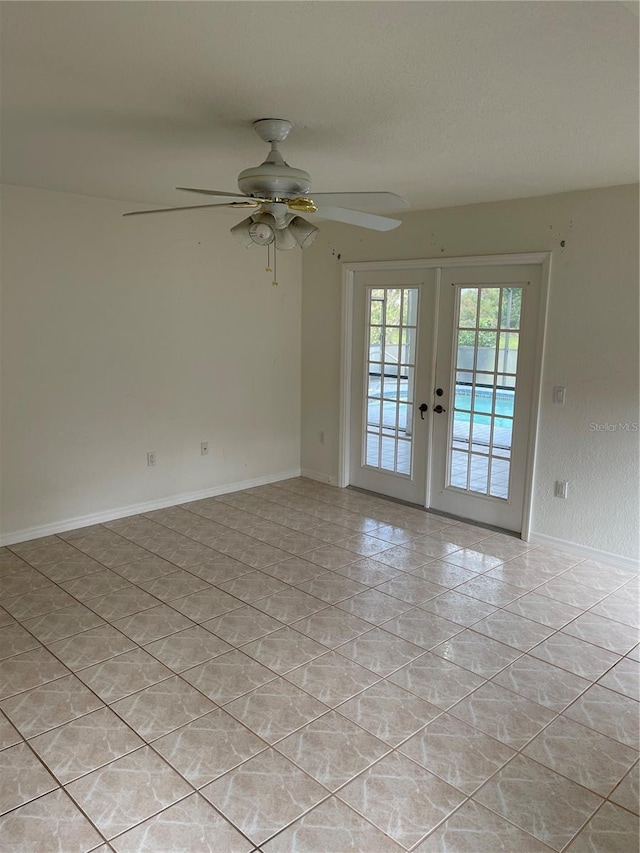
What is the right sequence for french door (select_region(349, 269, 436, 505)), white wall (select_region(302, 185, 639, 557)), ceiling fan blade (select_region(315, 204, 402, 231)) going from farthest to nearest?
french door (select_region(349, 269, 436, 505)), white wall (select_region(302, 185, 639, 557)), ceiling fan blade (select_region(315, 204, 402, 231))

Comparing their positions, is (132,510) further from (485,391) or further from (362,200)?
(362,200)

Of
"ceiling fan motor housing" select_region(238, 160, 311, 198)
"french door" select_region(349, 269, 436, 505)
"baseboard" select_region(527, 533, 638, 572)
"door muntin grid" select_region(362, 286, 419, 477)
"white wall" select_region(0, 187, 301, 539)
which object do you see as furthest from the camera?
"door muntin grid" select_region(362, 286, 419, 477)

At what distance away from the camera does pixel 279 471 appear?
601 cm

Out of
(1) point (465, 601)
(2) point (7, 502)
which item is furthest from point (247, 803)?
(2) point (7, 502)

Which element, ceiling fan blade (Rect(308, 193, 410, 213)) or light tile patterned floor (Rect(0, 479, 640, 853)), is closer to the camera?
light tile patterned floor (Rect(0, 479, 640, 853))

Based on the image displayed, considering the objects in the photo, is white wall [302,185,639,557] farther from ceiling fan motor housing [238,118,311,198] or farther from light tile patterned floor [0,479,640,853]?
ceiling fan motor housing [238,118,311,198]

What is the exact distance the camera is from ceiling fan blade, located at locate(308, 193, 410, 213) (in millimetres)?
2582

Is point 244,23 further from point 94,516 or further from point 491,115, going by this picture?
point 94,516

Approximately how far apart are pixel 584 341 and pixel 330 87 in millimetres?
2580

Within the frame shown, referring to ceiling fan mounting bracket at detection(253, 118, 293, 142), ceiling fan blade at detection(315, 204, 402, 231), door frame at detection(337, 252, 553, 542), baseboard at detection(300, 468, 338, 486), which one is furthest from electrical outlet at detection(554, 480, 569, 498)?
ceiling fan mounting bracket at detection(253, 118, 293, 142)

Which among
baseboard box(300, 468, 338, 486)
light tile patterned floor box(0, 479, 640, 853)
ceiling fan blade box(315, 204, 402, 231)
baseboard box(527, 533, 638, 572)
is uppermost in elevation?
ceiling fan blade box(315, 204, 402, 231)

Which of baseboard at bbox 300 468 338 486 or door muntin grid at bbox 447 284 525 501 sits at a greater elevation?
door muntin grid at bbox 447 284 525 501

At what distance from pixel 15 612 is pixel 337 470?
10.2ft

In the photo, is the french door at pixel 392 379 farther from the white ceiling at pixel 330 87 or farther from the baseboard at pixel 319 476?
the white ceiling at pixel 330 87
